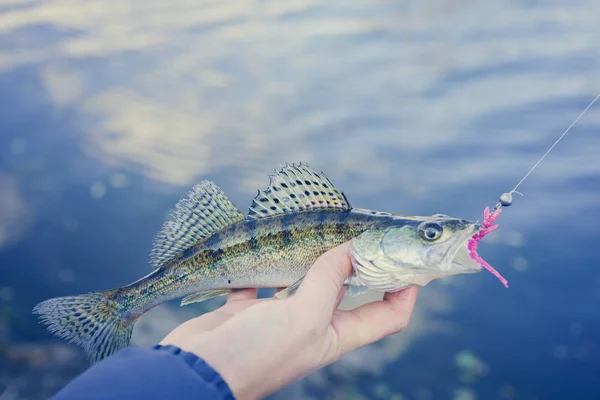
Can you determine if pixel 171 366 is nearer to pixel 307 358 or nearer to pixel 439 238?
pixel 307 358

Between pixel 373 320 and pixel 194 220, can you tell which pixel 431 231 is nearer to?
pixel 373 320

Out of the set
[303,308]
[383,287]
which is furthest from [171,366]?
[383,287]

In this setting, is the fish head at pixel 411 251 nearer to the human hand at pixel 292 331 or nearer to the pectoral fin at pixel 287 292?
the human hand at pixel 292 331

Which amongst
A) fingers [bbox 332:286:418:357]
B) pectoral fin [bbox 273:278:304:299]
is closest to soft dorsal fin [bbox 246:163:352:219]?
pectoral fin [bbox 273:278:304:299]

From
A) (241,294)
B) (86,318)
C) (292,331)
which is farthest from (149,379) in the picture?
(86,318)

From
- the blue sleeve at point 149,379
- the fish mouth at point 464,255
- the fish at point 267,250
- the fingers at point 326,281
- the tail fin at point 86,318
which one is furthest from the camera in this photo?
the tail fin at point 86,318

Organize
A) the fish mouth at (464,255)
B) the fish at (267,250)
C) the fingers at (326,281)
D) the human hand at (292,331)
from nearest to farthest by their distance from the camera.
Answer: the human hand at (292,331) → the fingers at (326,281) → the fish mouth at (464,255) → the fish at (267,250)

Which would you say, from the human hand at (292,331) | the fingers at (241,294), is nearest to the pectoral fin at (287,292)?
the human hand at (292,331)
